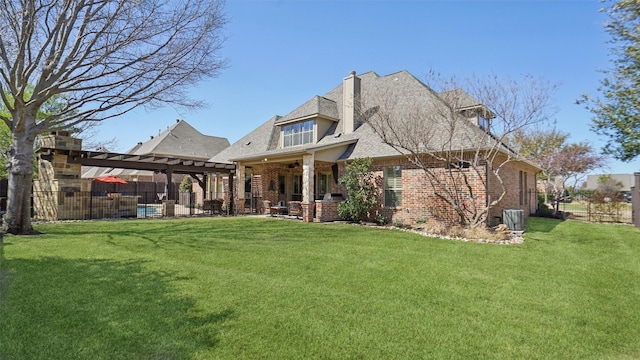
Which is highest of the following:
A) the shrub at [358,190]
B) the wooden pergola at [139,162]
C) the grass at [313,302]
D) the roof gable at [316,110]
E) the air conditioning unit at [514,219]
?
the roof gable at [316,110]

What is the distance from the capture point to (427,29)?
→ 1168 cm

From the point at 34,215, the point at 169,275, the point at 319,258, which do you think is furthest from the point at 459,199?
the point at 34,215

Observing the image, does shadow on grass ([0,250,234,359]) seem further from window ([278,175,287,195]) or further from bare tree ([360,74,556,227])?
window ([278,175,287,195])

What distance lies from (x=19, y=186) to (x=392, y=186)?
42.1 ft

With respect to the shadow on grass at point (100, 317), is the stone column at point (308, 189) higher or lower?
higher

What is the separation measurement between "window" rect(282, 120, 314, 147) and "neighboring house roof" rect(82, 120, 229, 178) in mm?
17374

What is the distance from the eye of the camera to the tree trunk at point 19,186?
9875 millimetres

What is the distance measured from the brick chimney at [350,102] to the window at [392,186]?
12.1ft

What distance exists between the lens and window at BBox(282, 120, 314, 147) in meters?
18.1

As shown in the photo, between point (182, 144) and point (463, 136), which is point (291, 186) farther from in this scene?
point (182, 144)

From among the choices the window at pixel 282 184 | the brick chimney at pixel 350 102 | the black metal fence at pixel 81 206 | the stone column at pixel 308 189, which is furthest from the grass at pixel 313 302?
the window at pixel 282 184

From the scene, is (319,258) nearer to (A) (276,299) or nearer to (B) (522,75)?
(A) (276,299)

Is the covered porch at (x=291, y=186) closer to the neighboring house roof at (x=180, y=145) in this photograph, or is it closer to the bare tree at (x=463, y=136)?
the bare tree at (x=463, y=136)

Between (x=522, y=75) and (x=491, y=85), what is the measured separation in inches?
35.0
